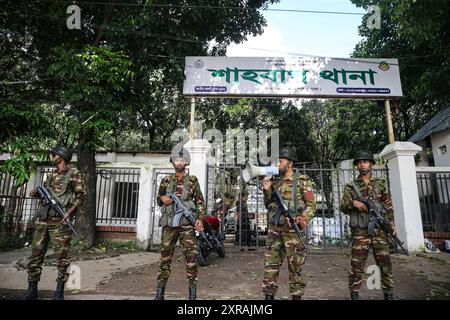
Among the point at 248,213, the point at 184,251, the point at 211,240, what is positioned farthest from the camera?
the point at 248,213

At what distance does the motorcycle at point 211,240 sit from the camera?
625 cm

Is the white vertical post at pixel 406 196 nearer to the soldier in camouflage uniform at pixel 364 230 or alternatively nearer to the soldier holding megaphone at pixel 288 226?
the soldier in camouflage uniform at pixel 364 230

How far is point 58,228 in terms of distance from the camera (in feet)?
13.5

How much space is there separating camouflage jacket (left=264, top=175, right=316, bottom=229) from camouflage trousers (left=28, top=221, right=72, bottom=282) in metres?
2.72

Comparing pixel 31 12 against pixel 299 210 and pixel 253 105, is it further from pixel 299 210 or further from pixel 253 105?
pixel 253 105

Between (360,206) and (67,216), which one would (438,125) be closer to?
(360,206)

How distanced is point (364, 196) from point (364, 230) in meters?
0.46

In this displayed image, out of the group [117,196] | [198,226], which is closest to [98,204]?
[117,196]

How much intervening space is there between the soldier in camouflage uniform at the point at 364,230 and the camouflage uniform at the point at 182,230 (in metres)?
2.00

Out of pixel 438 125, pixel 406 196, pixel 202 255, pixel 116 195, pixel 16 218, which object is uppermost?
pixel 438 125

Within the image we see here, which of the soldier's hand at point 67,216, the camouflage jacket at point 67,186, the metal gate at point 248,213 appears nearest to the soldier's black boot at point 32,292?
the soldier's hand at point 67,216

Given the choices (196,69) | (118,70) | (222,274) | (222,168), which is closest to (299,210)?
(222,274)
